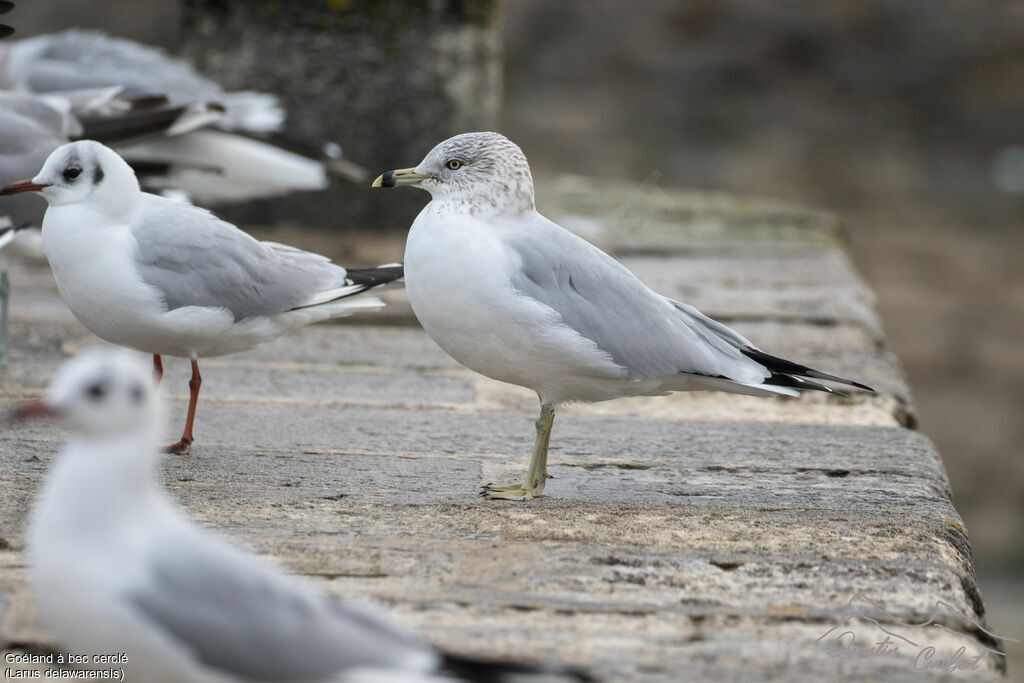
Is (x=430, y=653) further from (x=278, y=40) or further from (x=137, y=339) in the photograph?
(x=278, y=40)

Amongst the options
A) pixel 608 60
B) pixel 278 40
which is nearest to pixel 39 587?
pixel 278 40

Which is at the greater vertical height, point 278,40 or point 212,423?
point 278,40

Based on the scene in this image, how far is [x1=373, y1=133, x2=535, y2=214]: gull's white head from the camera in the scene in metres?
2.99

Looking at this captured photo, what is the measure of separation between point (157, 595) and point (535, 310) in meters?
1.36

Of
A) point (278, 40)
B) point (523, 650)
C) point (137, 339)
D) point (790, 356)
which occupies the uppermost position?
point (278, 40)

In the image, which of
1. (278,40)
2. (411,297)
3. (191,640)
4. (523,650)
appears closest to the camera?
(191,640)

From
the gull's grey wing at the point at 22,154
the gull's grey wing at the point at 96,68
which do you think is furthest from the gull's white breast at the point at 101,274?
the gull's grey wing at the point at 96,68

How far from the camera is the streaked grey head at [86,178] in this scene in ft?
10.1

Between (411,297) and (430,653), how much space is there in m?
1.40

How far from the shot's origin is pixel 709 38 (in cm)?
1405

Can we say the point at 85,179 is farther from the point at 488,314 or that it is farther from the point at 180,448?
the point at 488,314

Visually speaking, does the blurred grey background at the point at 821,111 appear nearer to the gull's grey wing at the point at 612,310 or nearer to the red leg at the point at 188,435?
the gull's grey wing at the point at 612,310

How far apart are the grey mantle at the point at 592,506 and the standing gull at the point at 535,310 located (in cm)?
26

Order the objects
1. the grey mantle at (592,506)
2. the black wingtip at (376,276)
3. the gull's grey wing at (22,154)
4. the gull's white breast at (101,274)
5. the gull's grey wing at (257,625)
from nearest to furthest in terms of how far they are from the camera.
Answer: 1. the gull's grey wing at (257,625)
2. the grey mantle at (592,506)
3. the gull's white breast at (101,274)
4. the black wingtip at (376,276)
5. the gull's grey wing at (22,154)
